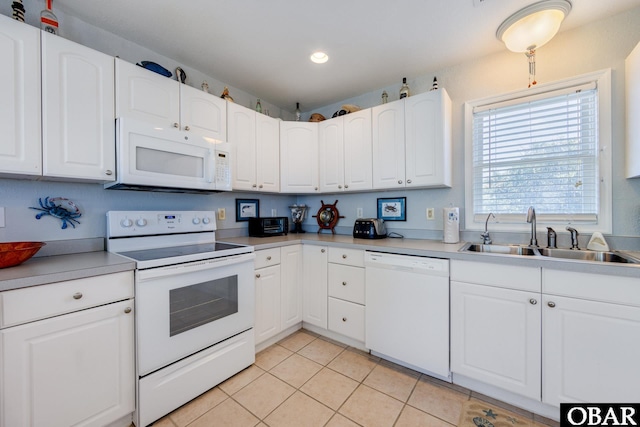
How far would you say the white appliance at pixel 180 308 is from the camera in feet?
4.58

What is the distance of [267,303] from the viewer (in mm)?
2125

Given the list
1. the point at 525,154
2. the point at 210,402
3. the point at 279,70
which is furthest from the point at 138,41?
the point at 525,154

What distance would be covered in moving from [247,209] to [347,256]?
122 cm

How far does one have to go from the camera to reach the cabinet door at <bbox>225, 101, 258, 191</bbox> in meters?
2.25

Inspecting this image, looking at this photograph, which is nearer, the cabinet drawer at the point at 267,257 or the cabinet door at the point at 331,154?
the cabinet drawer at the point at 267,257

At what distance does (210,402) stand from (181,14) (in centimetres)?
247

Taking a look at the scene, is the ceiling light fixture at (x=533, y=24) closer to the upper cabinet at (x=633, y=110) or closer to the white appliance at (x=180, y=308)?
the upper cabinet at (x=633, y=110)

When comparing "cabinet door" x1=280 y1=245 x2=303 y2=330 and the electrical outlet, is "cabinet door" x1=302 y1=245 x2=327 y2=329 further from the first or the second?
the electrical outlet

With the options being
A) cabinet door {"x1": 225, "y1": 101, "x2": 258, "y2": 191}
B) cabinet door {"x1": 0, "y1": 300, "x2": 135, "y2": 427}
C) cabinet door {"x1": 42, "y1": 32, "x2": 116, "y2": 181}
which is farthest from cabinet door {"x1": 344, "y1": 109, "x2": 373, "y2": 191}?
cabinet door {"x1": 0, "y1": 300, "x2": 135, "y2": 427}

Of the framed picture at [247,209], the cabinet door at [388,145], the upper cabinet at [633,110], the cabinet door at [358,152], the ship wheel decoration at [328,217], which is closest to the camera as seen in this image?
the upper cabinet at [633,110]

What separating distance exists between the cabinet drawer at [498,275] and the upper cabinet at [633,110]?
91 centimetres

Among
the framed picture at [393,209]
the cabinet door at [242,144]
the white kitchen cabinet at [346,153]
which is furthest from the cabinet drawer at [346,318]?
the cabinet door at [242,144]

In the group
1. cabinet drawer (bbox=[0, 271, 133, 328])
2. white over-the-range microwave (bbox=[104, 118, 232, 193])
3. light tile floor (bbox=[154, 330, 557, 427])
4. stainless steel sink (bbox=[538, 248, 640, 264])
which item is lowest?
light tile floor (bbox=[154, 330, 557, 427])

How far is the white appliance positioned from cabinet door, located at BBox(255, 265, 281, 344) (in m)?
0.12
